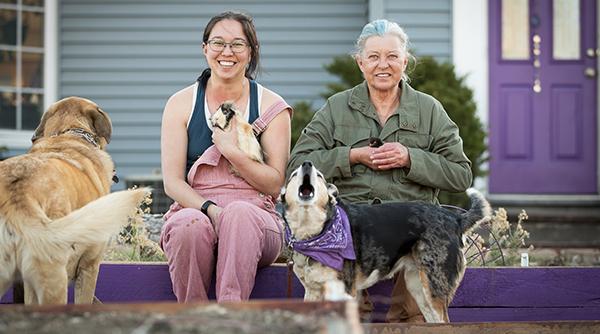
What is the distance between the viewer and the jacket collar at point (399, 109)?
4.66 meters

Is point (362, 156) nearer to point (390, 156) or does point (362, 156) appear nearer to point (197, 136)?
point (390, 156)

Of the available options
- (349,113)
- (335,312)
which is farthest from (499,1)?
(335,312)

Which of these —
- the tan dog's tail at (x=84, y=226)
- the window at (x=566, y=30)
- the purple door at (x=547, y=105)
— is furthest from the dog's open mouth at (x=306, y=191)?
the window at (x=566, y=30)

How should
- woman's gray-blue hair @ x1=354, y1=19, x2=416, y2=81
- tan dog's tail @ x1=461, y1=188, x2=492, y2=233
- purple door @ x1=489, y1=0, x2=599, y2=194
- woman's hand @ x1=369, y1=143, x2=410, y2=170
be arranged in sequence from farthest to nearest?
1. purple door @ x1=489, y1=0, x2=599, y2=194
2. woman's gray-blue hair @ x1=354, y1=19, x2=416, y2=81
3. woman's hand @ x1=369, y1=143, x2=410, y2=170
4. tan dog's tail @ x1=461, y1=188, x2=492, y2=233

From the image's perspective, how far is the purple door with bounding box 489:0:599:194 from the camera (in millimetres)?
9469

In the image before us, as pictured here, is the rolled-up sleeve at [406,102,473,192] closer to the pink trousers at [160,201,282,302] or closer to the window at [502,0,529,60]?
the pink trousers at [160,201,282,302]

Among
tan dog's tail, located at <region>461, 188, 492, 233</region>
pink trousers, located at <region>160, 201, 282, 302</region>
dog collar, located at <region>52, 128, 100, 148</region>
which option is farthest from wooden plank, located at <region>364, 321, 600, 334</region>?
dog collar, located at <region>52, 128, 100, 148</region>

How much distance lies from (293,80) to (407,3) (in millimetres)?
1455

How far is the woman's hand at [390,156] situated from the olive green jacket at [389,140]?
4 centimetres

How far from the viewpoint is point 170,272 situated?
4.32m

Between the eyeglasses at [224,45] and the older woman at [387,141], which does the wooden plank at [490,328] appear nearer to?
the older woman at [387,141]

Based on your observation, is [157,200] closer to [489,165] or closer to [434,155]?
[489,165]

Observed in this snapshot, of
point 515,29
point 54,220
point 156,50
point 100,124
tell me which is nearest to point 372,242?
point 54,220

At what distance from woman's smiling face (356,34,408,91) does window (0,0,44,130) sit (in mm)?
6159
